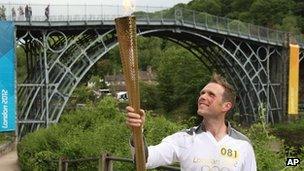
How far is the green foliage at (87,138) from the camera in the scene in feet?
37.9

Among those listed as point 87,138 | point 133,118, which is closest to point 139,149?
point 133,118

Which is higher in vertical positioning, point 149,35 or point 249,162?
point 149,35

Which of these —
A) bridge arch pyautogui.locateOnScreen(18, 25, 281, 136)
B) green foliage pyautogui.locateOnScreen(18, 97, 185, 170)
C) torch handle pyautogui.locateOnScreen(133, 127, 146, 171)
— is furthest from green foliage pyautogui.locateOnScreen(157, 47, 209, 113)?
torch handle pyautogui.locateOnScreen(133, 127, 146, 171)

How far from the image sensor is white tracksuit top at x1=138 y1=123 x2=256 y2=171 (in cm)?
326

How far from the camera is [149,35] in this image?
100 feet

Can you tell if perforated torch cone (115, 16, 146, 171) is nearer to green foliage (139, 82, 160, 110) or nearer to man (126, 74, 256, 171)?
man (126, 74, 256, 171)

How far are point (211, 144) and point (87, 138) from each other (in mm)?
9942

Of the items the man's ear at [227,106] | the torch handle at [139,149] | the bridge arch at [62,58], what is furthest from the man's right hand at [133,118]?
the bridge arch at [62,58]

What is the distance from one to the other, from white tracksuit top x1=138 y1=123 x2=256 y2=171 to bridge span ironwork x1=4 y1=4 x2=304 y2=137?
20346mm

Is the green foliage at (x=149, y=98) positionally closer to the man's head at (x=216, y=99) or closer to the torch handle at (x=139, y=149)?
the man's head at (x=216, y=99)

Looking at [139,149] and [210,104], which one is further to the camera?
[210,104]

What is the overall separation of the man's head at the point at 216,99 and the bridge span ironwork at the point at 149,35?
2035 cm

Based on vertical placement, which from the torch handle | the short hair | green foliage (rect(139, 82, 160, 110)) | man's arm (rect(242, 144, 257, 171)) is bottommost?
green foliage (rect(139, 82, 160, 110))

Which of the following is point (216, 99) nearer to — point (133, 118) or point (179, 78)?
point (133, 118)
